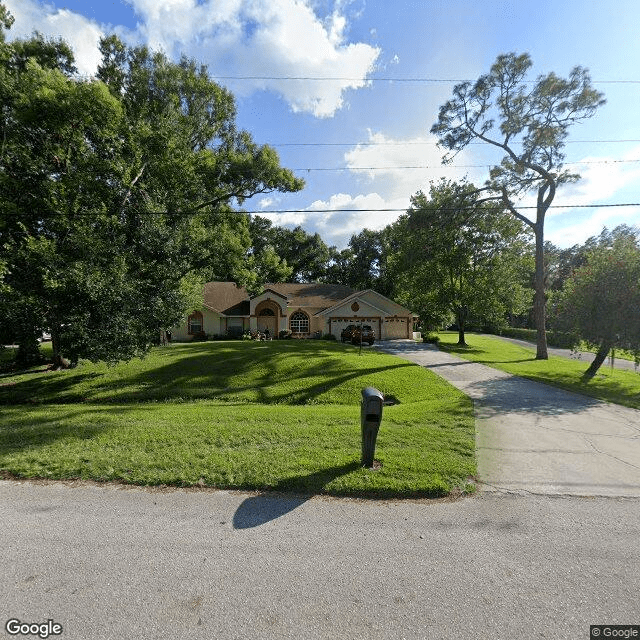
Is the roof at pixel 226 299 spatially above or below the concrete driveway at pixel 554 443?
above

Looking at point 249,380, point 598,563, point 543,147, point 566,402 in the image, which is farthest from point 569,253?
point 598,563

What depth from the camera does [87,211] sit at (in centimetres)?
1134

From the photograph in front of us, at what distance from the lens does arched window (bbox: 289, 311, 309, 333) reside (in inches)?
1299

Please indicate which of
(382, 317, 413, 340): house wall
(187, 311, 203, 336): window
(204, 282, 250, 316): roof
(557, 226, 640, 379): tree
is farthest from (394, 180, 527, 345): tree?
(187, 311, 203, 336): window

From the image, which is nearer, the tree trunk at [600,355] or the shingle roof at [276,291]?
the tree trunk at [600,355]

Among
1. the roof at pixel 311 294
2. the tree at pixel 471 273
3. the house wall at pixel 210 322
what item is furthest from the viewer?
the roof at pixel 311 294

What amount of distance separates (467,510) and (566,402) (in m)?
8.23

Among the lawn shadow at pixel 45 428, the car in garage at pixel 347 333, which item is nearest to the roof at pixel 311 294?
the car in garage at pixel 347 333

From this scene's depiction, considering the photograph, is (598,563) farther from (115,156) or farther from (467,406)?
(115,156)

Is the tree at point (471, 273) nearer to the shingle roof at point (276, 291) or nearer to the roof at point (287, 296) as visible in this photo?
the roof at point (287, 296)

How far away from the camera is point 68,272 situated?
33.6 ft

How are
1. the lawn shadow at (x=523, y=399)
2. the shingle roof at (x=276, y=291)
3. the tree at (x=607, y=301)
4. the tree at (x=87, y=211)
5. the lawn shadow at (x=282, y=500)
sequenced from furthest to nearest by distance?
the shingle roof at (x=276, y=291), the tree at (x=607, y=301), the tree at (x=87, y=211), the lawn shadow at (x=523, y=399), the lawn shadow at (x=282, y=500)

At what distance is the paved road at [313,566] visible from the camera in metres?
2.53

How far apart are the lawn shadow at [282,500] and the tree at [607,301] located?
1460cm
